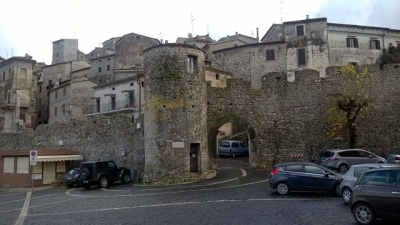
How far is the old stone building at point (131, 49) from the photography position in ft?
208

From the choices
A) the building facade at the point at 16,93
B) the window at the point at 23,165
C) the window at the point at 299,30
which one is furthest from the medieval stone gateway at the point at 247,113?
the building facade at the point at 16,93

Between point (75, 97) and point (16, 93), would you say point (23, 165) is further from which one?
point (16, 93)

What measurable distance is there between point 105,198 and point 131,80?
27857 mm

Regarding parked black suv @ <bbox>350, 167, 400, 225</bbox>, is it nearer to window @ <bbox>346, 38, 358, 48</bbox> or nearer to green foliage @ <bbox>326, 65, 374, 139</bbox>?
green foliage @ <bbox>326, 65, 374, 139</bbox>

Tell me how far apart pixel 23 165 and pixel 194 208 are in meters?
21.2

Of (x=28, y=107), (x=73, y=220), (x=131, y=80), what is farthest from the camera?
(x=28, y=107)

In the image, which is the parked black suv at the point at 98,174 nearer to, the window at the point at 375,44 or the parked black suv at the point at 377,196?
the parked black suv at the point at 377,196

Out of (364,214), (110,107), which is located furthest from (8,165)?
(364,214)

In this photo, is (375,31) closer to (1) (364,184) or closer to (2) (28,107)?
(1) (364,184)

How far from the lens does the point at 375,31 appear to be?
156 feet

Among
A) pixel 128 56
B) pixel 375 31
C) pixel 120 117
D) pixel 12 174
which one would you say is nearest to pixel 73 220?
pixel 120 117

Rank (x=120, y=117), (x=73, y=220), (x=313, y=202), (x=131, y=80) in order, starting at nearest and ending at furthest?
(x=73, y=220)
(x=313, y=202)
(x=120, y=117)
(x=131, y=80)

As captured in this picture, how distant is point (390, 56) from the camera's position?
4591cm

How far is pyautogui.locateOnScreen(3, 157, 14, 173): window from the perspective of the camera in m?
31.2
